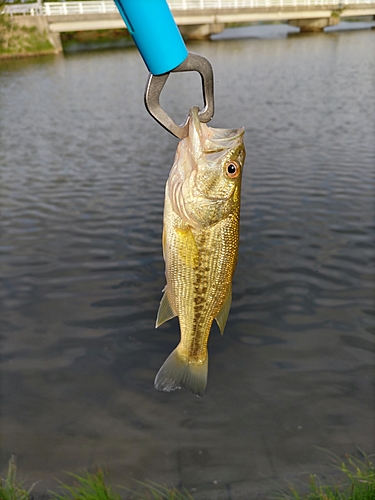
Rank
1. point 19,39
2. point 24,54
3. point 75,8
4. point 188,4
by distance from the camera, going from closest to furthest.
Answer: point 19,39 < point 24,54 < point 75,8 < point 188,4

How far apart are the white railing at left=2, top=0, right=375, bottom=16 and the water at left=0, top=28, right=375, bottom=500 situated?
140 feet

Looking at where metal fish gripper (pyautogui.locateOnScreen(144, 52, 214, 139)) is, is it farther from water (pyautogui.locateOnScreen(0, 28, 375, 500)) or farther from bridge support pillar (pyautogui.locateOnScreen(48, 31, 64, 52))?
bridge support pillar (pyautogui.locateOnScreen(48, 31, 64, 52))

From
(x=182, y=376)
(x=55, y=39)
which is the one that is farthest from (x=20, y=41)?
(x=182, y=376)

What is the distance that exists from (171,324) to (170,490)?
286 cm

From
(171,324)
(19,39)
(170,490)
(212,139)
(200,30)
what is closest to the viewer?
(212,139)

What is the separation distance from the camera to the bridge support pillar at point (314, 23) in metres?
62.6

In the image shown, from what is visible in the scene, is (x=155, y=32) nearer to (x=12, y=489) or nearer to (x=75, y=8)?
(x=12, y=489)

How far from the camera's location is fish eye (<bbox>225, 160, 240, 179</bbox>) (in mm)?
Result: 2918

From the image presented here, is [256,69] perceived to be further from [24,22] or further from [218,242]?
[218,242]

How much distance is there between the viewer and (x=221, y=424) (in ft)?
17.0

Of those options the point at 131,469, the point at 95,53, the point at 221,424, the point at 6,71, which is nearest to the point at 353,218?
the point at 221,424

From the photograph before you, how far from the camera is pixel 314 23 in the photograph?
211 feet

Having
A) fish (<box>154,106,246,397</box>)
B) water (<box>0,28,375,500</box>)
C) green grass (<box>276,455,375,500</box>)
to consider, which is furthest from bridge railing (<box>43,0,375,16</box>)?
fish (<box>154,106,246,397</box>)

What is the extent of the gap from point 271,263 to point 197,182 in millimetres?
5704
